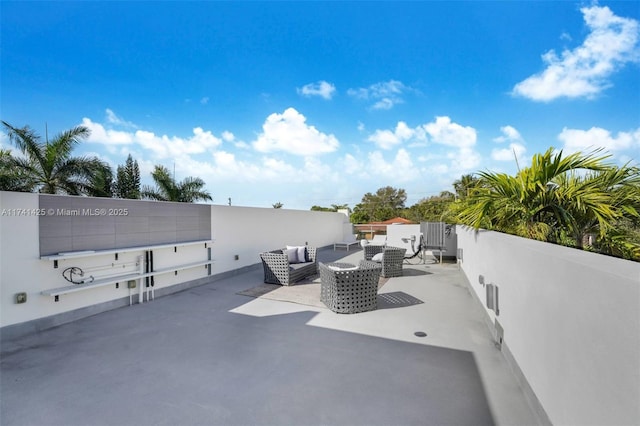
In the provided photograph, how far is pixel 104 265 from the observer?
16.2 ft

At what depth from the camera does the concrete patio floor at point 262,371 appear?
2.34m

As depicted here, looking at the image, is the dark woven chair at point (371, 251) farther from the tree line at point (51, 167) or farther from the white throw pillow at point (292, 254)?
the tree line at point (51, 167)

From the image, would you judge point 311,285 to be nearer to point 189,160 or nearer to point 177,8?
point 177,8

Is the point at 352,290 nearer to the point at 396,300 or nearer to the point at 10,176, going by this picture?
the point at 396,300

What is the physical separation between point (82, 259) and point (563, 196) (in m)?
7.37

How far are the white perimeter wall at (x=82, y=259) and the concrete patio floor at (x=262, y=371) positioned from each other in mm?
393

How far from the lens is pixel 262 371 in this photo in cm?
300

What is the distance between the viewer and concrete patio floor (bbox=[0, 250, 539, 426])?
2341mm

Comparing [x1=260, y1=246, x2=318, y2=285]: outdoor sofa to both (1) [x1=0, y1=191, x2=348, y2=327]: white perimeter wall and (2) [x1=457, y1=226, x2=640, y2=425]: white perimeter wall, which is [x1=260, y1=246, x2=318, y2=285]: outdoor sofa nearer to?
(1) [x1=0, y1=191, x2=348, y2=327]: white perimeter wall

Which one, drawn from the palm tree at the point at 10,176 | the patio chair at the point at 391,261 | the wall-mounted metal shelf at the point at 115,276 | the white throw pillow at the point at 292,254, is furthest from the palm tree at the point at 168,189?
the patio chair at the point at 391,261

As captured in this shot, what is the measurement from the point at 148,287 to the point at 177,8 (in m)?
7.06

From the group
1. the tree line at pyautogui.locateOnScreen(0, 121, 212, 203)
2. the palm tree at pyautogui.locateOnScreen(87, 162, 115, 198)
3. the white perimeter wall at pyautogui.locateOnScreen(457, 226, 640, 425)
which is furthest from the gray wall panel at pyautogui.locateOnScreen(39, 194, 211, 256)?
the tree line at pyautogui.locateOnScreen(0, 121, 212, 203)

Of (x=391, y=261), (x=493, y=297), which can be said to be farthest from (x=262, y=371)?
Answer: (x=391, y=261)

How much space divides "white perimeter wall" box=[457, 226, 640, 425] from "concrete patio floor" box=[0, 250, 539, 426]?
0.56 m
